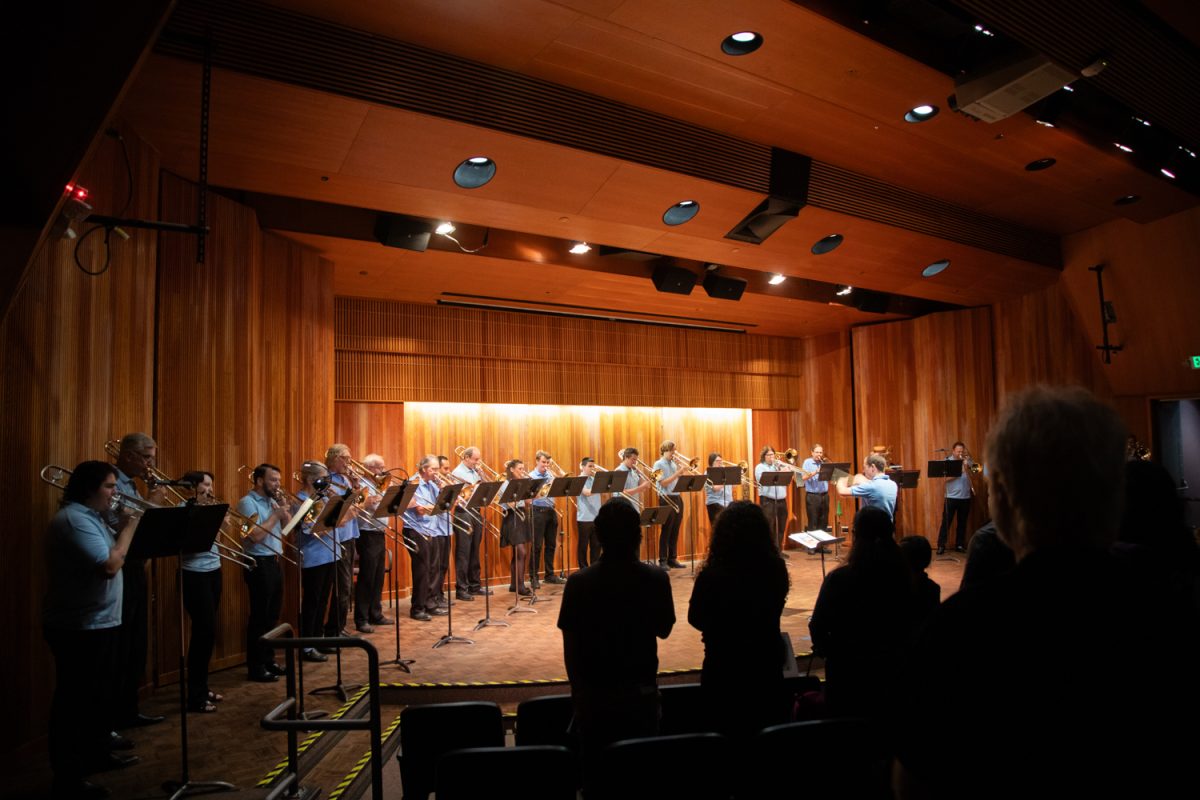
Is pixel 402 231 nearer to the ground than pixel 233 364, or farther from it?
farther from it

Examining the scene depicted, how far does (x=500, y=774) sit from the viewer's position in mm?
2260

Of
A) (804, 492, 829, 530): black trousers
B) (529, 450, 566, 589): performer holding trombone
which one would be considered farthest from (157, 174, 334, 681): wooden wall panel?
(804, 492, 829, 530): black trousers

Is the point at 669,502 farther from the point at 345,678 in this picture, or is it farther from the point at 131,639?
the point at 131,639

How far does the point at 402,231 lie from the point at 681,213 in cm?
250

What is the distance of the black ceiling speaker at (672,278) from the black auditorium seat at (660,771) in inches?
269

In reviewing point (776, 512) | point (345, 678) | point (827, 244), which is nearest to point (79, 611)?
point (345, 678)

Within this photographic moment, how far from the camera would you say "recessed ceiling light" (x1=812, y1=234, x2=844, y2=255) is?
25.3 ft

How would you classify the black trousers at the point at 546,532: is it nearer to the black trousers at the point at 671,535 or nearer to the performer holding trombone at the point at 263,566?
the black trousers at the point at 671,535

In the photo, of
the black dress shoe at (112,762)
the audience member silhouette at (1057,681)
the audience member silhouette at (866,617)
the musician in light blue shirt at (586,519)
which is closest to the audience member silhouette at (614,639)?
the audience member silhouette at (866,617)

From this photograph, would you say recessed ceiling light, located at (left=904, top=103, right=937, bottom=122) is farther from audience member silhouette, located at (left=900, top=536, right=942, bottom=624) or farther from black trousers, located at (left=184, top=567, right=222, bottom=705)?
black trousers, located at (left=184, top=567, right=222, bottom=705)

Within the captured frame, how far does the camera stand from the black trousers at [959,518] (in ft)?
33.9

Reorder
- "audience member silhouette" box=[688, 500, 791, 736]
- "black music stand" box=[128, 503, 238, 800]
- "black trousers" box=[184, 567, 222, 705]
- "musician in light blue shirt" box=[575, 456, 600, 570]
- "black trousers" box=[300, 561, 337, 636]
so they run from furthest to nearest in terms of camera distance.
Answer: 1. "musician in light blue shirt" box=[575, 456, 600, 570]
2. "black trousers" box=[300, 561, 337, 636]
3. "black trousers" box=[184, 567, 222, 705]
4. "black music stand" box=[128, 503, 238, 800]
5. "audience member silhouette" box=[688, 500, 791, 736]

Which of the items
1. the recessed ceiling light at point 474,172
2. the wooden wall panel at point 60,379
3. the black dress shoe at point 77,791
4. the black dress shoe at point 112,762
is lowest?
the black dress shoe at point 112,762

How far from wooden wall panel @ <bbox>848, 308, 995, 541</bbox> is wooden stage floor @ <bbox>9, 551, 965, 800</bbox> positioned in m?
2.39
